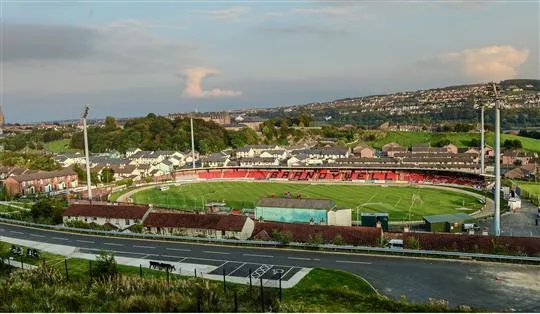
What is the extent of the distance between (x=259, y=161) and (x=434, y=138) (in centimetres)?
4830

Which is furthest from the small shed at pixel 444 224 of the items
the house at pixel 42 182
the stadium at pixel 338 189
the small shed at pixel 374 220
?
the house at pixel 42 182

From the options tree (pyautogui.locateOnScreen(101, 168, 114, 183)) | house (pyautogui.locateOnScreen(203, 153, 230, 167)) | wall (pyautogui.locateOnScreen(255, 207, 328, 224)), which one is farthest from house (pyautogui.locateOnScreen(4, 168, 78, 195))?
wall (pyautogui.locateOnScreen(255, 207, 328, 224))

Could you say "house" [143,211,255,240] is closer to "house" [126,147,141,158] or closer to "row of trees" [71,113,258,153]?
"house" [126,147,141,158]

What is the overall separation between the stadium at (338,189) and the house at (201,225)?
422 inches

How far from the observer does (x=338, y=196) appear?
53281 mm

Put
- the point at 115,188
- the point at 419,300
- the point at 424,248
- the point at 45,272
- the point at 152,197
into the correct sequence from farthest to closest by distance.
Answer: the point at 115,188
the point at 152,197
the point at 424,248
the point at 45,272
the point at 419,300

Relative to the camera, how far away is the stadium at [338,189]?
46.7 m

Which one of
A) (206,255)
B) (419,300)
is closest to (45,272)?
(206,255)

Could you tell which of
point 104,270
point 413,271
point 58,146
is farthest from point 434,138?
point 104,270

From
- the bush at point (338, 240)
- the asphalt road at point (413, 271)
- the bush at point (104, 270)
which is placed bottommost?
the asphalt road at point (413, 271)

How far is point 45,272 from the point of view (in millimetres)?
22000

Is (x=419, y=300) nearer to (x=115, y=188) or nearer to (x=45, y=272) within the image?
(x=45, y=272)

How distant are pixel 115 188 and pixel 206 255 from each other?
39.1 m

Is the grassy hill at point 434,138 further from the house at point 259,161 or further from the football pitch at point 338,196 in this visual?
the football pitch at point 338,196
